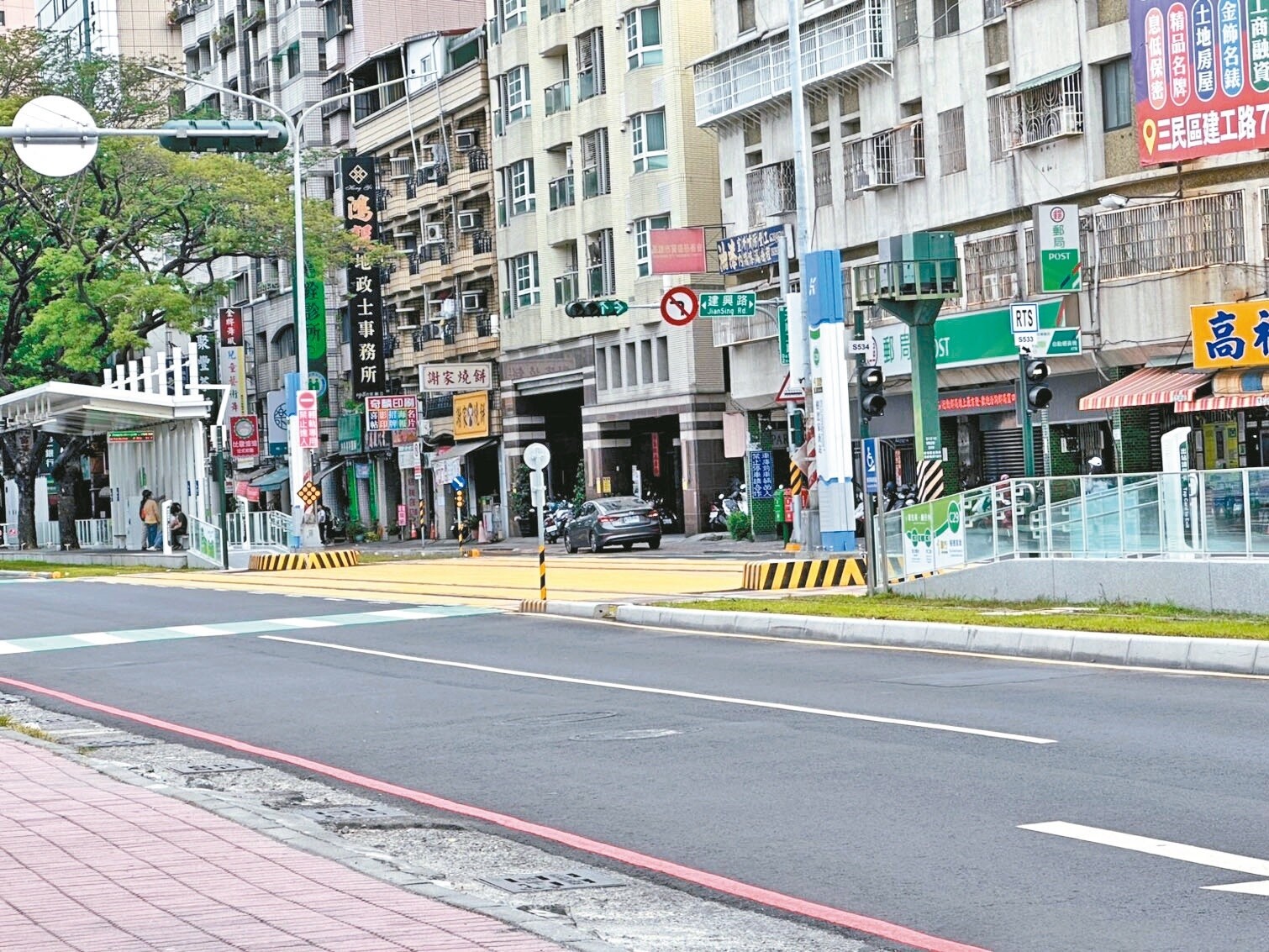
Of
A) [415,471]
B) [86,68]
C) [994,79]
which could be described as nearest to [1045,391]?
[994,79]

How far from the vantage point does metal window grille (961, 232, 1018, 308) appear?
4297 cm

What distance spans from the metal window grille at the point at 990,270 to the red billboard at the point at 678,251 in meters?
7.54

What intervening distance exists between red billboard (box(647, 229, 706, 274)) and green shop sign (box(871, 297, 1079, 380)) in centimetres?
532

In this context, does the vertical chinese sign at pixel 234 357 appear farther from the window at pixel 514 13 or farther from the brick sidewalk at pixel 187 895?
the brick sidewalk at pixel 187 895

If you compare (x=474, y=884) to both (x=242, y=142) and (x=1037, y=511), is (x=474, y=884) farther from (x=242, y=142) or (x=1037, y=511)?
(x=1037, y=511)

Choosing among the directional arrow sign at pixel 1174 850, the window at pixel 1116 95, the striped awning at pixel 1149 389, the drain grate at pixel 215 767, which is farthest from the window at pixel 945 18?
the directional arrow sign at pixel 1174 850

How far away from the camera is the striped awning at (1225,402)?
35.5 m

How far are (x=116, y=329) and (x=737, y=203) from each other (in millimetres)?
18508

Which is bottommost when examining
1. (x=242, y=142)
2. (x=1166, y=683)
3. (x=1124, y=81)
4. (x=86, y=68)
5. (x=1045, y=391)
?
(x=1166, y=683)

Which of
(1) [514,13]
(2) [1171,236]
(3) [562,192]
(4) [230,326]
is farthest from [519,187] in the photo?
(2) [1171,236]

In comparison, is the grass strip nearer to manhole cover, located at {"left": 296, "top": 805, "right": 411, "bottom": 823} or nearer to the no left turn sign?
manhole cover, located at {"left": 296, "top": 805, "right": 411, "bottom": 823}

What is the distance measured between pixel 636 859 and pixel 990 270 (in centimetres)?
3540

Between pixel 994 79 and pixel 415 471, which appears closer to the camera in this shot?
pixel 994 79

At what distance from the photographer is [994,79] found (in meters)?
44.0
